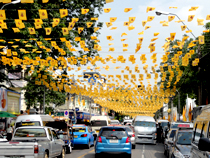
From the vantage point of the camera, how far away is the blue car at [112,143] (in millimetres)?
15758

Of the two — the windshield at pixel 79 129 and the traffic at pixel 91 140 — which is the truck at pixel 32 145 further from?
the windshield at pixel 79 129

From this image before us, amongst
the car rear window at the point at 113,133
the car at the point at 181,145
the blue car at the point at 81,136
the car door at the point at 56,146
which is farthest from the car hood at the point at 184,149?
the blue car at the point at 81,136

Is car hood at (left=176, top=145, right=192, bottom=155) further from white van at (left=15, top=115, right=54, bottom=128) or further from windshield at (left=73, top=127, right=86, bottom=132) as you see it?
white van at (left=15, top=115, right=54, bottom=128)

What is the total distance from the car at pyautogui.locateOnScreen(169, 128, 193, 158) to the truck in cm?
472

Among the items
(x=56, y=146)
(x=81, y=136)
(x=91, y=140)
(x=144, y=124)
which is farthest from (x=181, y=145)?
(x=144, y=124)

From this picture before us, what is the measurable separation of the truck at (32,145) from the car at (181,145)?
4.72 meters

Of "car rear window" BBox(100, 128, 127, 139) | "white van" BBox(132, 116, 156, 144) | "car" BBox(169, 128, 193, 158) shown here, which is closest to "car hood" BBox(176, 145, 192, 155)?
"car" BBox(169, 128, 193, 158)

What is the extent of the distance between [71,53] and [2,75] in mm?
5156

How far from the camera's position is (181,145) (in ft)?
42.3

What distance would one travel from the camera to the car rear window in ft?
52.1

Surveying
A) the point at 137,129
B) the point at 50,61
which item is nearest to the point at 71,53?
the point at 50,61

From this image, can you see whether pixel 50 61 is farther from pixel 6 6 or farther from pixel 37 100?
pixel 37 100

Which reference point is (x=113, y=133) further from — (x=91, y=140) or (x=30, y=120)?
(x=30, y=120)

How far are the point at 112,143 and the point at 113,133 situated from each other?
0.45 metres
